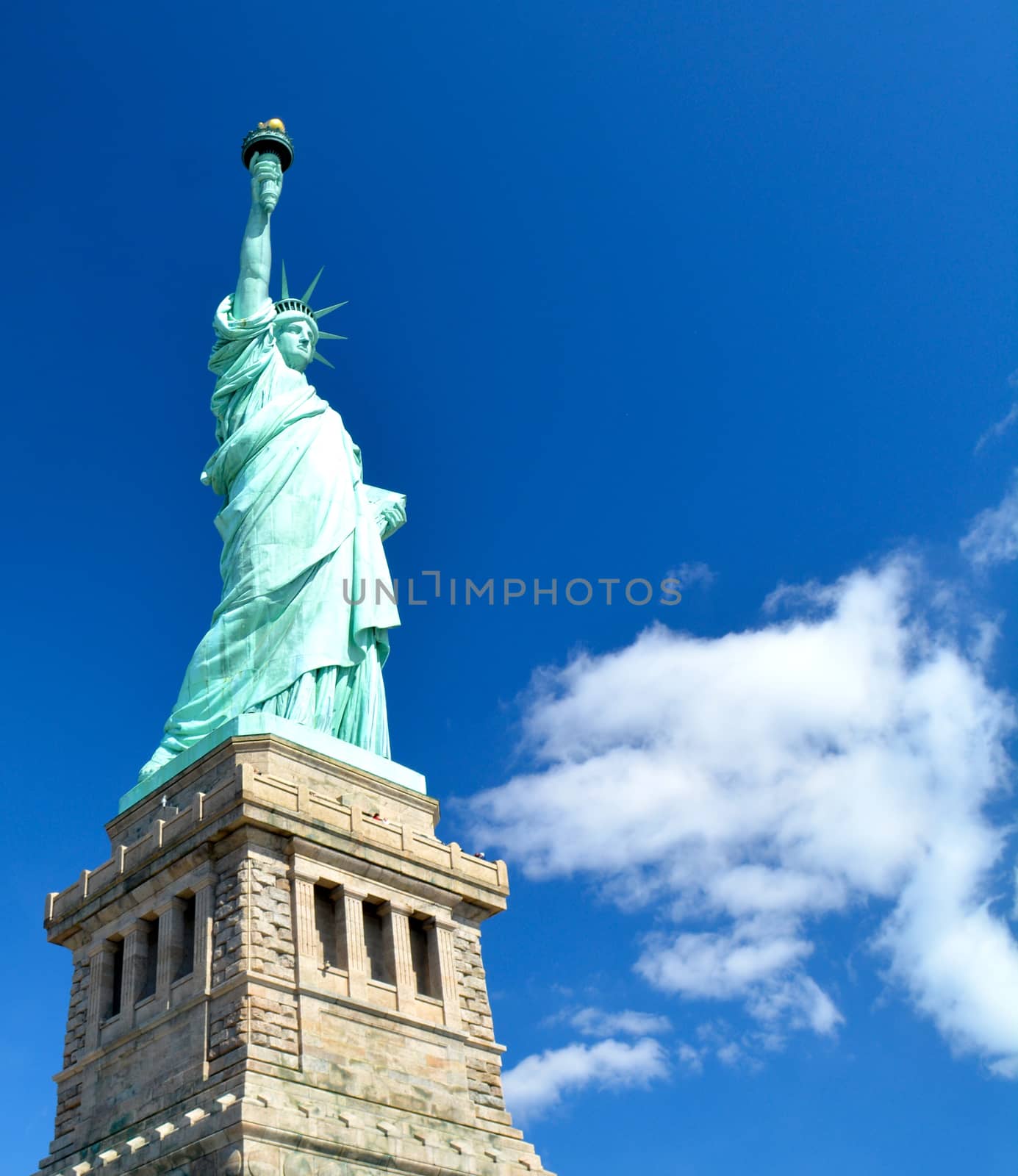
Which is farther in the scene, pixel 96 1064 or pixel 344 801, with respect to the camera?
pixel 344 801

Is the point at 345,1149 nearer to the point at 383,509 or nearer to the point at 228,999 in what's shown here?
the point at 228,999

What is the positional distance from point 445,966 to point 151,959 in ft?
18.5

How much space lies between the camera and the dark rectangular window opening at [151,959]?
25.4m

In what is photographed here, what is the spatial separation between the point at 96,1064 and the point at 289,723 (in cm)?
732

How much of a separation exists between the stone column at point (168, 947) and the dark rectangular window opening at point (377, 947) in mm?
3462

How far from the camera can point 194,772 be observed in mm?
27438

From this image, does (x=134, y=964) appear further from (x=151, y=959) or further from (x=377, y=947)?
(x=377, y=947)

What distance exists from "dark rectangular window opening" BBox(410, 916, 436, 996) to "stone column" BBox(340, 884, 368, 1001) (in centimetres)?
135

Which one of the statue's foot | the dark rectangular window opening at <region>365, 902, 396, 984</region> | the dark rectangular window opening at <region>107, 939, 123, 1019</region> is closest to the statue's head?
the statue's foot

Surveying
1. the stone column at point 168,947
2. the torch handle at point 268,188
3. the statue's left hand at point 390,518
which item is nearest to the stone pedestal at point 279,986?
the stone column at point 168,947

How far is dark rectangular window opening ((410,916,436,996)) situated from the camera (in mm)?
26391

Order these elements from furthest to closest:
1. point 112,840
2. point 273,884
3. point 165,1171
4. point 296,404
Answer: point 296,404 → point 112,840 → point 273,884 → point 165,1171

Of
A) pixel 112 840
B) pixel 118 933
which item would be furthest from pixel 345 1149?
pixel 112 840

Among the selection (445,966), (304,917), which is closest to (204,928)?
(304,917)
